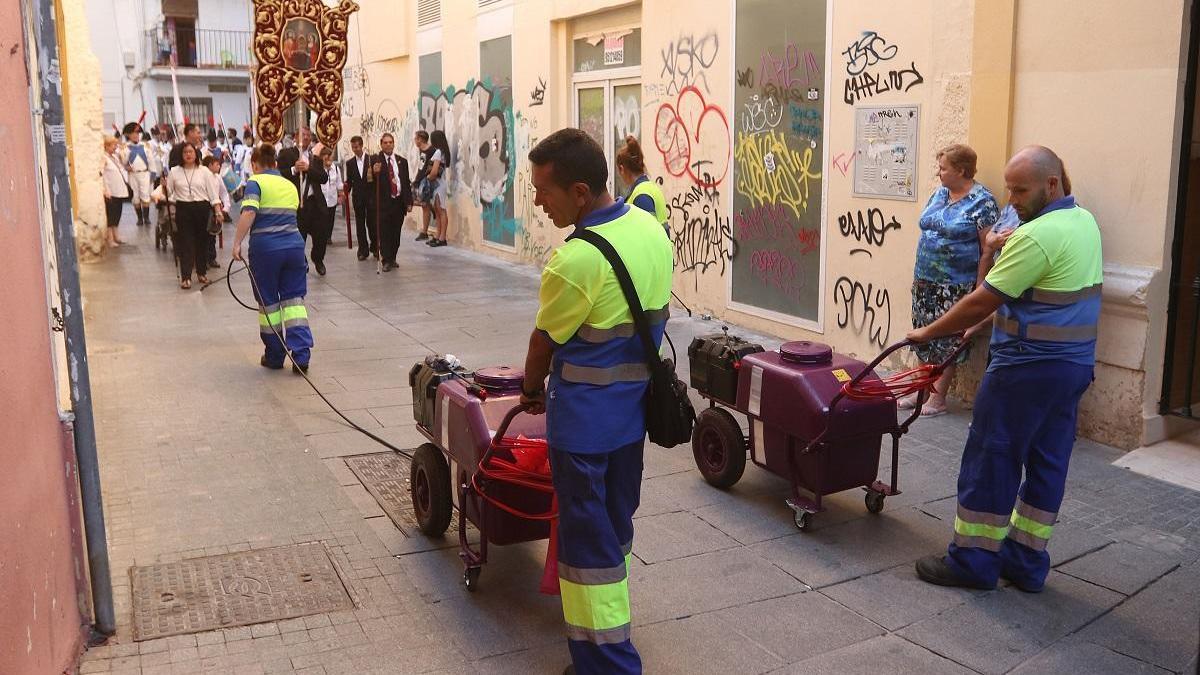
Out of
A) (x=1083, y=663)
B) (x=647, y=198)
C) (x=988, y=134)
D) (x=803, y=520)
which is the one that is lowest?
(x=1083, y=663)

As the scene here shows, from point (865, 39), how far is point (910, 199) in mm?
1357

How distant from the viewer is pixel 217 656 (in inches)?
164

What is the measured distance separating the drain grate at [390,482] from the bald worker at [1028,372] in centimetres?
260

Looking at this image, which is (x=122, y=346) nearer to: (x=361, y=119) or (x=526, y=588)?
(x=526, y=588)

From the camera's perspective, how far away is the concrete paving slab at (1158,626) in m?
4.20

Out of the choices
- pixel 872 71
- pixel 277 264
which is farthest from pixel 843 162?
pixel 277 264

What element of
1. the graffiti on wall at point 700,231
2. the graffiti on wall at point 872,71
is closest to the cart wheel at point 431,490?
the graffiti on wall at point 872,71

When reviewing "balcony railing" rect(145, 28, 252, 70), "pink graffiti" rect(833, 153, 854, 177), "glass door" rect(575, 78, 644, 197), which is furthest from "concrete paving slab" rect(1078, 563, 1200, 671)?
"balcony railing" rect(145, 28, 252, 70)

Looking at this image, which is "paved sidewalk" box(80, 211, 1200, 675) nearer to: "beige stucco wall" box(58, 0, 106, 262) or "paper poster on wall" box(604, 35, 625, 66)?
"paper poster on wall" box(604, 35, 625, 66)

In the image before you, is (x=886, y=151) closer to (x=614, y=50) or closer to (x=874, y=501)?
(x=874, y=501)

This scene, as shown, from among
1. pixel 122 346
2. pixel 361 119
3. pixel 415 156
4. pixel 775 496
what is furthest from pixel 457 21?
pixel 775 496

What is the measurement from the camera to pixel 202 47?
A: 39.0 m

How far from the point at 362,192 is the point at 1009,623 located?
13.0 m

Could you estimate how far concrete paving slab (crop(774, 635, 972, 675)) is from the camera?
4078 mm
